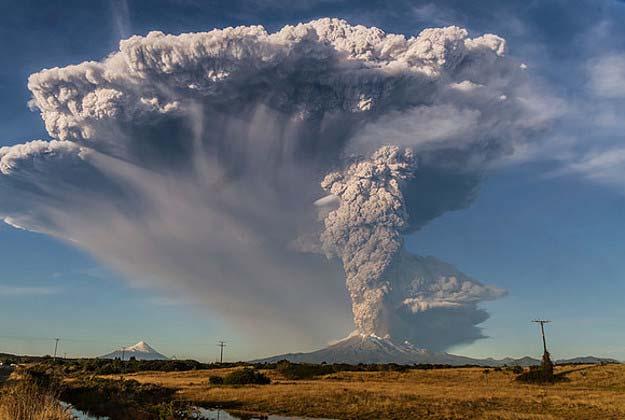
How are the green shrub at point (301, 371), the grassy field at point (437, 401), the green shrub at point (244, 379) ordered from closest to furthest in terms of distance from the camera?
the grassy field at point (437, 401) < the green shrub at point (244, 379) < the green shrub at point (301, 371)

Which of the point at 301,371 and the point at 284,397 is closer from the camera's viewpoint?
the point at 284,397

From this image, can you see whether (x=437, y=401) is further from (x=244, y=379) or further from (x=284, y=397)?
(x=244, y=379)

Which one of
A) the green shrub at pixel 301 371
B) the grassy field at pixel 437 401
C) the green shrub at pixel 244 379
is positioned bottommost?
the grassy field at pixel 437 401

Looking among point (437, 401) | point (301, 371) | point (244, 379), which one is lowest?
point (437, 401)

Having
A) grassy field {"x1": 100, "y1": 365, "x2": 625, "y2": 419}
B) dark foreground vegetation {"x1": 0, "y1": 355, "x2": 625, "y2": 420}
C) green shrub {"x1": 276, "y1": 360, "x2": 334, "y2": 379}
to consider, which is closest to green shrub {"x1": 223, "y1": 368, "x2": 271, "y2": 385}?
dark foreground vegetation {"x1": 0, "y1": 355, "x2": 625, "y2": 420}

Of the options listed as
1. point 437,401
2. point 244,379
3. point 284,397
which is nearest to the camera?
point 437,401

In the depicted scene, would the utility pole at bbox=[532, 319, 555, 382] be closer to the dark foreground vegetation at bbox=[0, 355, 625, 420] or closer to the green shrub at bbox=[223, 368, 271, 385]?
the dark foreground vegetation at bbox=[0, 355, 625, 420]

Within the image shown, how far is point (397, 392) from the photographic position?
51531 millimetres

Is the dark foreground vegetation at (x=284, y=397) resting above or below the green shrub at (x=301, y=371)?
below

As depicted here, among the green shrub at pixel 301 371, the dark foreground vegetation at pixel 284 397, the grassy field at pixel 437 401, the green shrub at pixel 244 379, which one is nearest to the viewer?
the dark foreground vegetation at pixel 284 397

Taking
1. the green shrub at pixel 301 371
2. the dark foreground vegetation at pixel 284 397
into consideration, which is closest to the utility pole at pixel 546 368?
the dark foreground vegetation at pixel 284 397

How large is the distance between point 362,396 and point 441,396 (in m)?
7.39

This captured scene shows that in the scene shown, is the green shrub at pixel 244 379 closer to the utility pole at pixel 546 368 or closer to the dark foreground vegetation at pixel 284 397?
the dark foreground vegetation at pixel 284 397

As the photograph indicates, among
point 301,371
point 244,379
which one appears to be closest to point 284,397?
point 244,379
